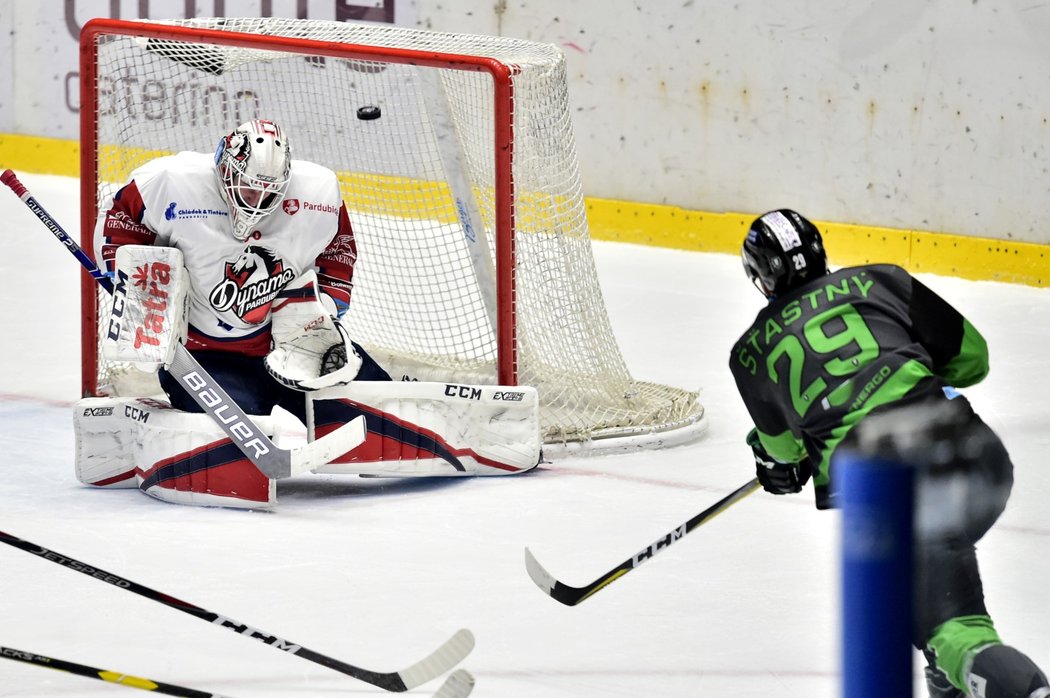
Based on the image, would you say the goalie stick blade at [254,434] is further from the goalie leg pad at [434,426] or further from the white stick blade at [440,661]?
the white stick blade at [440,661]

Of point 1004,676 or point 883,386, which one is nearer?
point 1004,676

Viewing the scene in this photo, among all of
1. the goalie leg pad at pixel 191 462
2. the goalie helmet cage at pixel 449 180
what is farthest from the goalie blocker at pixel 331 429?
the goalie helmet cage at pixel 449 180

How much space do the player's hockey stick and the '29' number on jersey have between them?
165cm

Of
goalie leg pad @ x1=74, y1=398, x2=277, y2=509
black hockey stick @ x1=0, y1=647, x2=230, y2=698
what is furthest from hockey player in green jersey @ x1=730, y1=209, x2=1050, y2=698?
goalie leg pad @ x1=74, y1=398, x2=277, y2=509

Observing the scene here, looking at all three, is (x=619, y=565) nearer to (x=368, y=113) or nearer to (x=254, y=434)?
(x=254, y=434)

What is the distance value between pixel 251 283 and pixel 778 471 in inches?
67.8

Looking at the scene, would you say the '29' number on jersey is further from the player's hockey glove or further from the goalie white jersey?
the goalie white jersey

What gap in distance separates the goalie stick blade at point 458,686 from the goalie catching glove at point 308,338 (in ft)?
4.92

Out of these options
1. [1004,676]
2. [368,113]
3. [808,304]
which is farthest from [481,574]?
[368,113]

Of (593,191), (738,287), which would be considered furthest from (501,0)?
(738,287)

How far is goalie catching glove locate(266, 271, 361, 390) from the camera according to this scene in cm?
430

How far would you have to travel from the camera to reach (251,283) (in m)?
4.30

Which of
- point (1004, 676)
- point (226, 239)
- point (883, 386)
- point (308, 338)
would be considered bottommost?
point (308, 338)

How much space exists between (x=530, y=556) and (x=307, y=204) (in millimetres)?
1205
